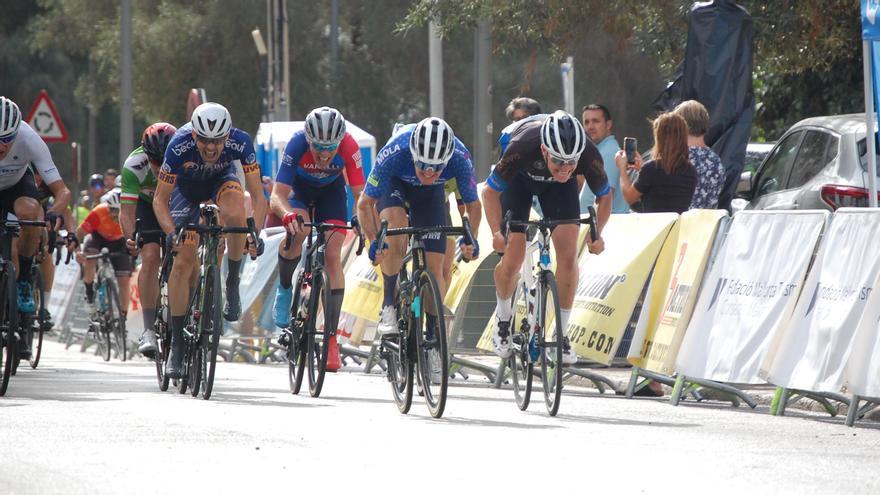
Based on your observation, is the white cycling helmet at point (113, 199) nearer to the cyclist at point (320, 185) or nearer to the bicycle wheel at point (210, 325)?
the cyclist at point (320, 185)

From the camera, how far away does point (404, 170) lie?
11656mm

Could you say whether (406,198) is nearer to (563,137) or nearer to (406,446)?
(563,137)

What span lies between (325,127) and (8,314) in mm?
2441

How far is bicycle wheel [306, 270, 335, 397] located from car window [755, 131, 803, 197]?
187 inches

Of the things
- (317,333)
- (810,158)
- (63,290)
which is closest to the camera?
(317,333)

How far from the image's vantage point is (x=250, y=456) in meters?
8.32

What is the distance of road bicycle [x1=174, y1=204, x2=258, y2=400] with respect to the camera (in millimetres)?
11523

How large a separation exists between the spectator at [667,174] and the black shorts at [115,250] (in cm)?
900

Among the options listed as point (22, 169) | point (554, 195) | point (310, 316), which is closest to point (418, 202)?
point (554, 195)

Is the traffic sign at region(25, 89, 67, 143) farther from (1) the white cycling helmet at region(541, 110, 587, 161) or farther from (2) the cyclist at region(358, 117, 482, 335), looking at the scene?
(1) the white cycling helmet at region(541, 110, 587, 161)

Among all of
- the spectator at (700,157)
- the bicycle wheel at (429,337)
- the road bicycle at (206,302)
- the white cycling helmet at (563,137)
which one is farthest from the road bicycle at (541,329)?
the spectator at (700,157)

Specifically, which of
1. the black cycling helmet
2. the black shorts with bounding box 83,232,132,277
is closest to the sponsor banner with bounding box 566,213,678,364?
the black cycling helmet

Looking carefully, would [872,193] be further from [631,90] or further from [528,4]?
[631,90]

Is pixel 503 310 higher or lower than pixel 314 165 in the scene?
lower
